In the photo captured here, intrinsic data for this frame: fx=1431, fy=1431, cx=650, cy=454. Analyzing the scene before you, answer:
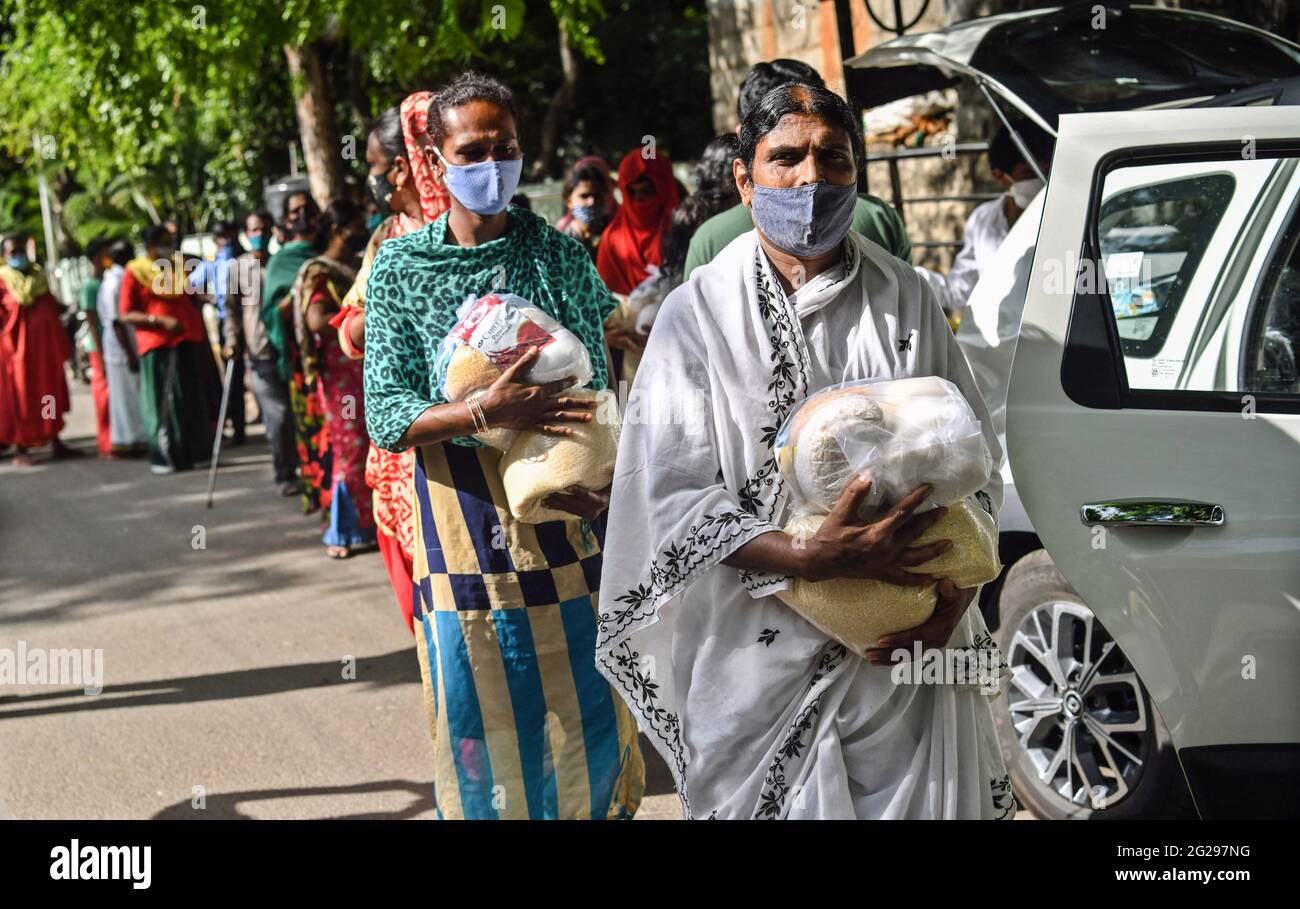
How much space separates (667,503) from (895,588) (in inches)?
17.0

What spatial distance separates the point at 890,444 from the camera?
239 centimetres

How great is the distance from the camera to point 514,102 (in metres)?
3.61

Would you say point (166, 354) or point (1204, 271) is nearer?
point (1204, 271)

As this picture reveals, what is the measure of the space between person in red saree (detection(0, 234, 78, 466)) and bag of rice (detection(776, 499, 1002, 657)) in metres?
11.5

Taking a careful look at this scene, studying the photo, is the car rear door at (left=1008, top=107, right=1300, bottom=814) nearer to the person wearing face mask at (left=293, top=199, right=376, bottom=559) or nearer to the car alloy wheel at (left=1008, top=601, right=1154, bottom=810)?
the car alloy wheel at (left=1008, top=601, right=1154, bottom=810)

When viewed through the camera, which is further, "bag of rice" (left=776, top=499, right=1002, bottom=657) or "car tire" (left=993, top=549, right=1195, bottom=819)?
"car tire" (left=993, top=549, right=1195, bottom=819)

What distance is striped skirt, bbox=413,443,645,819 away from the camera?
3.54 metres

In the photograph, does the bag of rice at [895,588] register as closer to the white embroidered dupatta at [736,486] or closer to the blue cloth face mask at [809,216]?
the white embroidered dupatta at [736,486]

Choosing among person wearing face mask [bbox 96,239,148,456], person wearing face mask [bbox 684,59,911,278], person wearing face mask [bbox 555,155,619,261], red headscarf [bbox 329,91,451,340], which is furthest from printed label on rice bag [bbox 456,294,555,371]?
person wearing face mask [bbox 96,239,148,456]

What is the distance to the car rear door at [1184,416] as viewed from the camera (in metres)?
3.05

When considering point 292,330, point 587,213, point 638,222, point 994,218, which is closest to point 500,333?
point 638,222

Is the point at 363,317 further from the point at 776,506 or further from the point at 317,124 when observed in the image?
the point at 317,124
